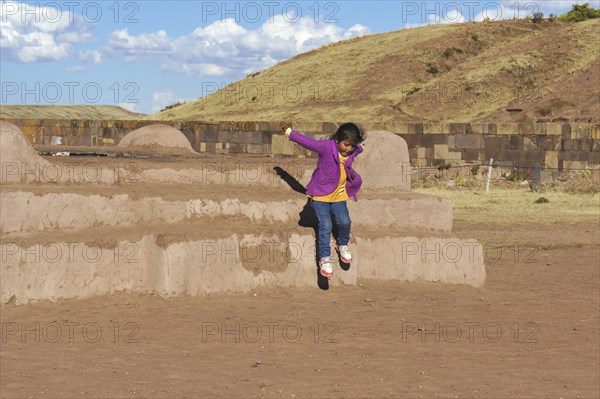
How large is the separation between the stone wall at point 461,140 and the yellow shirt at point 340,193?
17.8 meters

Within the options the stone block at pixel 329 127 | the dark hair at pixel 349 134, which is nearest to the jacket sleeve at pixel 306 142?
the dark hair at pixel 349 134

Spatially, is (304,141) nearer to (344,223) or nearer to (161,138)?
(344,223)

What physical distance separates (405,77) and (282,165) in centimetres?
4200

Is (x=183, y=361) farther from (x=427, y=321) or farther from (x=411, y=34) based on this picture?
(x=411, y=34)

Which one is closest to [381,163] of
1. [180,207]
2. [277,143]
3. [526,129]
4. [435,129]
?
[180,207]

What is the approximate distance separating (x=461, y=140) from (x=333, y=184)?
19.3 meters

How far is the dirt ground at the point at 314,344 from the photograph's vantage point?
5875 millimetres

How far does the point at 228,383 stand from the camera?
5848 millimetres

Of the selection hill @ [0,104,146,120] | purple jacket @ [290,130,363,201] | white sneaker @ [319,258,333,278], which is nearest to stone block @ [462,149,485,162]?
purple jacket @ [290,130,363,201]

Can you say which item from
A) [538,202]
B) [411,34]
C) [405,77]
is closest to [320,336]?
[538,202]

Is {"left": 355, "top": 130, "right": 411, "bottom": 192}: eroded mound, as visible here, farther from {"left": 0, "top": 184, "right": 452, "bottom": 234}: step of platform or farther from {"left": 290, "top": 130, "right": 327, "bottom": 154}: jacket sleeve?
{"left": 290, "top": 130, "right": 327, "bottom": 154}: jacket sleeve

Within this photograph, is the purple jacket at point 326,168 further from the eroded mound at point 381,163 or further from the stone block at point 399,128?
the stone block at point 399,128

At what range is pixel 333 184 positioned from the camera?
8695 millimetres

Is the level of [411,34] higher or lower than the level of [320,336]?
higher
